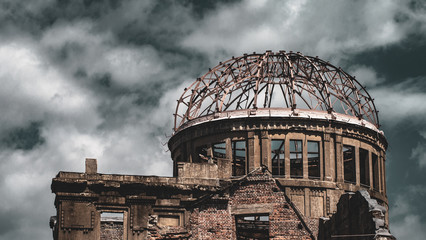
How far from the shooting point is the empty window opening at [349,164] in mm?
46500

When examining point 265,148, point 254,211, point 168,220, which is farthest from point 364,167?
point 254,211

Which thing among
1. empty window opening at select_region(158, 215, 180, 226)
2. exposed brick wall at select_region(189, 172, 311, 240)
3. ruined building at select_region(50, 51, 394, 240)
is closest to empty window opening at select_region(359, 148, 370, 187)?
ruined building at select_region(50, 51, 394, 240)

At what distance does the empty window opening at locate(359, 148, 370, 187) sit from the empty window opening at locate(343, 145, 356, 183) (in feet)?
1.87

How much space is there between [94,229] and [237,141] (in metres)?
12.0

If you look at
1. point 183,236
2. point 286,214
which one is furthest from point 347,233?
point 183,236

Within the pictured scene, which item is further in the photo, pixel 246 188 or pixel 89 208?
pixel 89 208

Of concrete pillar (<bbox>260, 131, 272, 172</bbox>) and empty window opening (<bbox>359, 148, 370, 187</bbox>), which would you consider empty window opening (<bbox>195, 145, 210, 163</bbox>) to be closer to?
concrete pillar (<bbox>260, 131, 272, 172</bbox>)

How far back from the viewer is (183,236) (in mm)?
33938

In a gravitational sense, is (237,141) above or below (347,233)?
above

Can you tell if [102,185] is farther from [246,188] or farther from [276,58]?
[276,58]

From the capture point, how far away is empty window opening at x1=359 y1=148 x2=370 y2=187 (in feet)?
154

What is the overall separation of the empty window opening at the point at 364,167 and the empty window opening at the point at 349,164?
0.57 meters

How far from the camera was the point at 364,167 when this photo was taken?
47.4m

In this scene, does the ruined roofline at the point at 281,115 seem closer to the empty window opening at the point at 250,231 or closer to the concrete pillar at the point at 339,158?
the concrete pillar at the point at 339,158
